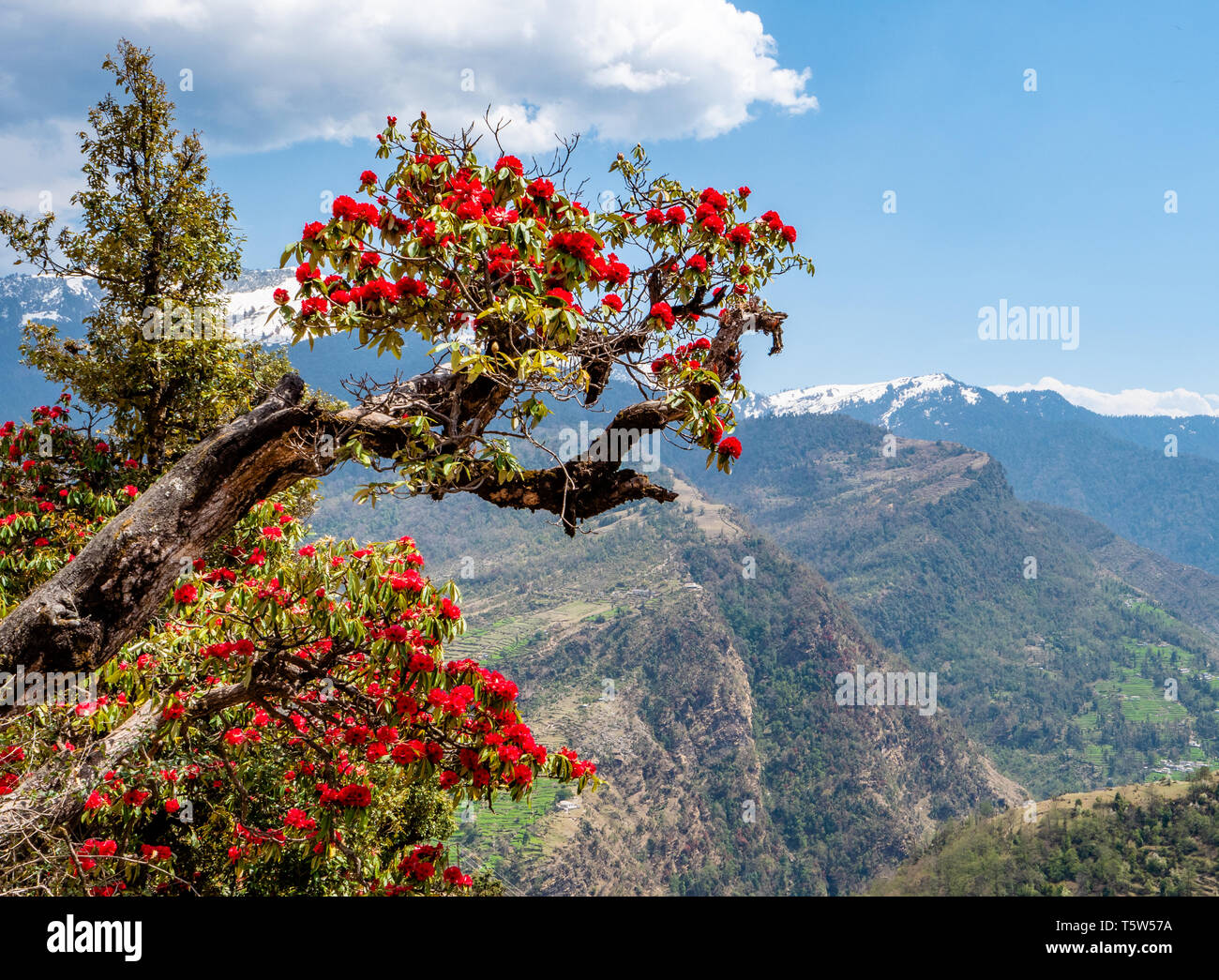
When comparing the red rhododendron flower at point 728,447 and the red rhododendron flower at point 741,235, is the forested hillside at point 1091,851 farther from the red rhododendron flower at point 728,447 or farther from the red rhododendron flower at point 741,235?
the red rhododendron flower at point 728,447

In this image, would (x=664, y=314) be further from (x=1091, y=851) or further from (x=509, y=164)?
(x=1091, y=851)

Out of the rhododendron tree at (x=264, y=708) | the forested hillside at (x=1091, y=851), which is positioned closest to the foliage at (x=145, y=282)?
the rhododendron tree at (x=264, y=708)

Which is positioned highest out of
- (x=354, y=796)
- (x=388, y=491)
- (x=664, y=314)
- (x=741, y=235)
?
(x=741, y=235)

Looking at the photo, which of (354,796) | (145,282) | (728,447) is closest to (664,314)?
(728,447)

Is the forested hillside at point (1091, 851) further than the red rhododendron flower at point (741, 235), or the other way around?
the forested hillside at point (1091, 851)

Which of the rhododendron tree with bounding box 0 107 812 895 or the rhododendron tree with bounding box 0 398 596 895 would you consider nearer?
the rhododendron tree with bounding box 0 107 812 895

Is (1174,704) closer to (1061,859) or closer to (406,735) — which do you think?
(1061,859)

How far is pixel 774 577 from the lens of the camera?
19900 centimetres

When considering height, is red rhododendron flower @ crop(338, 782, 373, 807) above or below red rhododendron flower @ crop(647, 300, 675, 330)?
below

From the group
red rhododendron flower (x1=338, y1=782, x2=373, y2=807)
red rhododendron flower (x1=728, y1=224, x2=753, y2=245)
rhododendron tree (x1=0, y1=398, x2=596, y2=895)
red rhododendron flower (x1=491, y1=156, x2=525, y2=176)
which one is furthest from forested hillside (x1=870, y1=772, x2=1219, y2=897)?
red rhododendron flower (x1=491, y1=156, x2=525, y2=176)

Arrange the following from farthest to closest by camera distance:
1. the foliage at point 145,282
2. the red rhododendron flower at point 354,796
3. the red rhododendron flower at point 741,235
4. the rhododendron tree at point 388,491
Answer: the foliage at point 145,282
the red rhododendron flower at point 741,235
the red rhododendron flower at point 354,796
the rhododendron tree at point 388,491

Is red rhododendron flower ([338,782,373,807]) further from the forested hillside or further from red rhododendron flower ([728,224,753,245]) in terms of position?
the forested hillside
